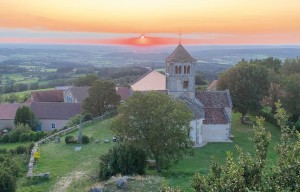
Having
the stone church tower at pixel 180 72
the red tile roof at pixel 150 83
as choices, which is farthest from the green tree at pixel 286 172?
the red tile roof at pixel 150 83

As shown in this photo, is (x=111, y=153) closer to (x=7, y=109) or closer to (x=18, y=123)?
(x=18, y=123)

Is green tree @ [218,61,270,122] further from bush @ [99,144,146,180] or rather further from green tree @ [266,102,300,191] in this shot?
green tree @ [266,102,300,191]

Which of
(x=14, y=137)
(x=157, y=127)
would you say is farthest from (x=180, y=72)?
A: (x=14, y=137)

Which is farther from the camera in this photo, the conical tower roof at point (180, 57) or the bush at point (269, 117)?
the bush at point (269, 117)

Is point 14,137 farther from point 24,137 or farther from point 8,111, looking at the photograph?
point 8,111

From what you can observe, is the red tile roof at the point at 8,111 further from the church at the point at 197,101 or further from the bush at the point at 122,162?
the bush at the point at 122,162

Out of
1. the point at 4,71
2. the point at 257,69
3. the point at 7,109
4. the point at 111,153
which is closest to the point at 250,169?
the point at 111,153

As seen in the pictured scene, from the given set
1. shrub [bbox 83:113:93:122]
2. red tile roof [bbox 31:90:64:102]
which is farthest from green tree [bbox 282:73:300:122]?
red tile roof [bbox 31:90:64:102]
